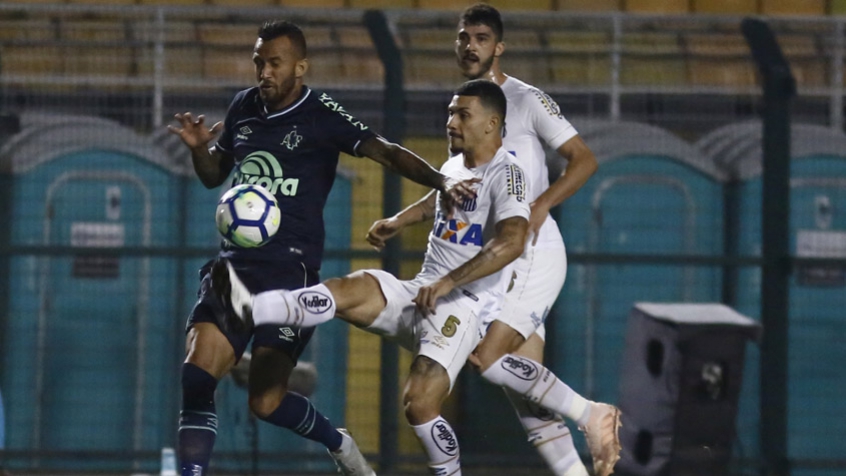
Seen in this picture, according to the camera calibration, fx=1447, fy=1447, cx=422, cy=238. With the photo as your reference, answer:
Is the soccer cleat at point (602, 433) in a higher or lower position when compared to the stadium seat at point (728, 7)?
lower

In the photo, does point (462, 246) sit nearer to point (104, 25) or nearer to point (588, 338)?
point (588, 338)

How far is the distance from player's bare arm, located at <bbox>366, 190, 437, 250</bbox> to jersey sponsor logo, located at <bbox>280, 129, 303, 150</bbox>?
0.56 meters

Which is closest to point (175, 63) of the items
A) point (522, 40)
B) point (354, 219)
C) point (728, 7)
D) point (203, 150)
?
point (354, 219)

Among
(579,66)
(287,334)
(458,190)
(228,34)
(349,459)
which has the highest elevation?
(228,34)

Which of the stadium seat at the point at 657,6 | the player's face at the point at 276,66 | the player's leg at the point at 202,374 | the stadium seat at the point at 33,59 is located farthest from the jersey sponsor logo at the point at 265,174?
the stadium seat at the point at 657,6

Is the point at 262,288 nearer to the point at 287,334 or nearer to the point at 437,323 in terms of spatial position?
the point at 287,334

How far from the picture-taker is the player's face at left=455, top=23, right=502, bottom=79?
6.80 m

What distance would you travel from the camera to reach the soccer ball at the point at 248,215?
610cm

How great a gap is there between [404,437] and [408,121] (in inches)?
81.0

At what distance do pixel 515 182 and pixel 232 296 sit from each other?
1.34 m

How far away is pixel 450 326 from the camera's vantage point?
6.36 metres

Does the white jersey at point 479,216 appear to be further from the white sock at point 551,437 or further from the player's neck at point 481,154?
the white sock at point 551,437

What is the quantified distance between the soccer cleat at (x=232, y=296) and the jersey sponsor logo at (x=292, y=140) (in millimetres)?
577

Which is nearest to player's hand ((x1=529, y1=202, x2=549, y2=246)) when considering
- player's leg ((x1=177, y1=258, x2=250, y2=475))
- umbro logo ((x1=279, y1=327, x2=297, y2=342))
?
umbro logo ((x1=279, y1=327, x2=297, y2=342))
